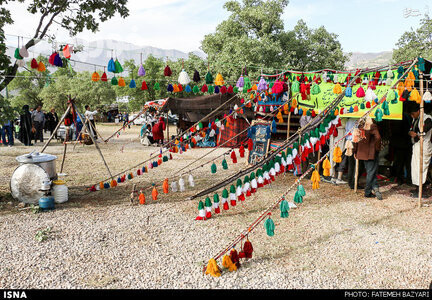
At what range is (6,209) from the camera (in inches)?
245

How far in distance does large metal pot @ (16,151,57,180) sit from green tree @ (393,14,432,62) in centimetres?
2747

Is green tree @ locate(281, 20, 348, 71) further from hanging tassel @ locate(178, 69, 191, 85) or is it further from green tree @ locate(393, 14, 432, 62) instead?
hanging tassel @ locate(178, 69, 191, 85)

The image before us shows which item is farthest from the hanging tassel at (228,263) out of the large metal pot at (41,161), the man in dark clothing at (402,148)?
the man in dark clothing at (402,148)

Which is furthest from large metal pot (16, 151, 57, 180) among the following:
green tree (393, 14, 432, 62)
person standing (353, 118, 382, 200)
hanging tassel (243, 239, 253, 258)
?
green tree (393, 14, 432, 62)

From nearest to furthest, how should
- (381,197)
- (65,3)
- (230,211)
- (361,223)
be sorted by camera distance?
1. (361,223)
2. (230,211)
3. (381,197)
4. (65,3)

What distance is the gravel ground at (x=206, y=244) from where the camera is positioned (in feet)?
12.1

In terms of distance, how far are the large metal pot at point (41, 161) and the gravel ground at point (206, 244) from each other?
0.74 metres

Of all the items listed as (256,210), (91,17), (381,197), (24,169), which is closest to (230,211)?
(256,210)

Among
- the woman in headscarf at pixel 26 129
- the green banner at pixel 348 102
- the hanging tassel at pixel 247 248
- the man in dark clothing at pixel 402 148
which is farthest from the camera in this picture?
the woman in headscarf at pixel 26 129

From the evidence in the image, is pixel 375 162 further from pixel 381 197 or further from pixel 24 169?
pixel 24 169

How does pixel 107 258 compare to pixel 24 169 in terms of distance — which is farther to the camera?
pixel 24 169

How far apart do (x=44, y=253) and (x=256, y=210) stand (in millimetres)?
3552

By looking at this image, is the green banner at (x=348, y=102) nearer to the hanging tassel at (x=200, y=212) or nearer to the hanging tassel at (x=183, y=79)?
the hanging tassel at (x=183, y=79)

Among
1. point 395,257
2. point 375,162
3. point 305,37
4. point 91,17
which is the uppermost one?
point 305,37
